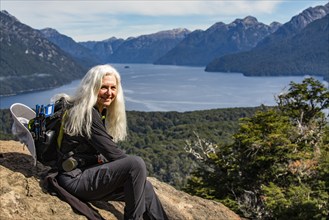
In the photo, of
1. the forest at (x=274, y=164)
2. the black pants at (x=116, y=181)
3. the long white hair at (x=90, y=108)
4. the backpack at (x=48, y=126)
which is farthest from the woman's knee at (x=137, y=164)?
the forest at (x=274, y=164)

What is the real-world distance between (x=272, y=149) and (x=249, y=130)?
1793 mm

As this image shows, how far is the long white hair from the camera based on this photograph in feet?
13.9

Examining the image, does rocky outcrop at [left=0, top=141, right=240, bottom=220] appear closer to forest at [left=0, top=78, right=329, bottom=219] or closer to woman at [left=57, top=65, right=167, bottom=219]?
woman at [left=57, top=65, right=167, bottom=219]

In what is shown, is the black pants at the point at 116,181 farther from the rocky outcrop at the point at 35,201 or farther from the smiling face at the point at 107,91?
the smiling face at the point at 107,91

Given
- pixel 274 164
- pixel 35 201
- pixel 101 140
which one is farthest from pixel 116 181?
pixel 274 164

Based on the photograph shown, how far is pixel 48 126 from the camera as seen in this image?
4422 millimetres

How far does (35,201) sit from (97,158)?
791 mm

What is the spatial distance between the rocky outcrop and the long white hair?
2.95ft

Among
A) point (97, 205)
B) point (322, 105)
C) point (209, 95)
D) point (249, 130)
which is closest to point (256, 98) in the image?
point (209, 95)

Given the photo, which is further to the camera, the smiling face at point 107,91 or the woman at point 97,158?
the smiling face at point 107,91

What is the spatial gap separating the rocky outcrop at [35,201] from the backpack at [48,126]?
0.47 meters

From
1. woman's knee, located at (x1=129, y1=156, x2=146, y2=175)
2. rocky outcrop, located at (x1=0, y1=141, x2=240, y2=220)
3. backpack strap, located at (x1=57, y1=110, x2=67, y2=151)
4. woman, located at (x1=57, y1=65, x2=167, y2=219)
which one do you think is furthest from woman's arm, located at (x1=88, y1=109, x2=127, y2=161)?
rocky outcrop, located at (x1=0, y1=141, x2=240, y2=220)

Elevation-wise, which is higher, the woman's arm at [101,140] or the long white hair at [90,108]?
the long white hair at [90,108]

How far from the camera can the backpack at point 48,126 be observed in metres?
4.37
